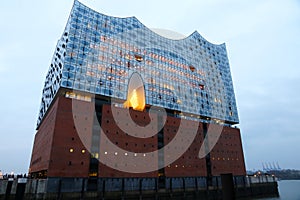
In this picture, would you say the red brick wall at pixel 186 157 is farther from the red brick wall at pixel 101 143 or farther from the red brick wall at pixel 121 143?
the red brick wall at pixel 121 143

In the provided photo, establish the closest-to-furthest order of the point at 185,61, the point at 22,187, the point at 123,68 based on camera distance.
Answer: the point at 22,187, the point at 123,68, the point at 185,61

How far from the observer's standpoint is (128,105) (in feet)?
175

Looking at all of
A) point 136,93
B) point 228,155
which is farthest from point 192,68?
point 228,155

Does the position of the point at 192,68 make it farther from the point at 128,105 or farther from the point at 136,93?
the point at 128,105

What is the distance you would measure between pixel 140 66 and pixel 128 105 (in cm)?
974

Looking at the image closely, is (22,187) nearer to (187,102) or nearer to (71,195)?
(71,195)

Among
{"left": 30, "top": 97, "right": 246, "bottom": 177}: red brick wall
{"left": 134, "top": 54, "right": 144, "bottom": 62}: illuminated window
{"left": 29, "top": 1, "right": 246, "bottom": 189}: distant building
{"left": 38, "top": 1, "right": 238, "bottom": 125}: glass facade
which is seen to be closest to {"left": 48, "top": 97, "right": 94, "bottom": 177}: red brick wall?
{"left": 30, "top": 97, "right": 246, "bottom": 177}: red brick wall

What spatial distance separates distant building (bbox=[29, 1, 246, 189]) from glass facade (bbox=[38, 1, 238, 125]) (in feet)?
0.69

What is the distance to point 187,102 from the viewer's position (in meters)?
56.8

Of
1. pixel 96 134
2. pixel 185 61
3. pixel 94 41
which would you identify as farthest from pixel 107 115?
pixel 185 61

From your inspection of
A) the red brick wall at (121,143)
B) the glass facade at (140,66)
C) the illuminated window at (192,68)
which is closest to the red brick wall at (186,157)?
the glass facade at (140,66)

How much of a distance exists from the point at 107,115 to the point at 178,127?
58.5 ft

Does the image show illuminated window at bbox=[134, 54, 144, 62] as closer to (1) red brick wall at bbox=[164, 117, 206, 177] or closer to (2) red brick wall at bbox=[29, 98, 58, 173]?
(1) red brick wall at bbox=[164, 117, 206, 177]

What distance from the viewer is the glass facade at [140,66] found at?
44750mm
